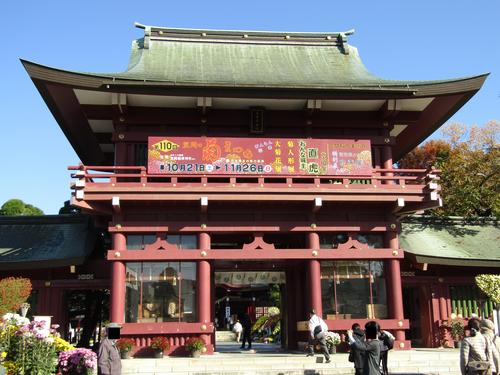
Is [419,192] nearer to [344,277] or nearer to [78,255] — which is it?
[344,277]

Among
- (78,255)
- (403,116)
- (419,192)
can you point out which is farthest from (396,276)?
(78,255)

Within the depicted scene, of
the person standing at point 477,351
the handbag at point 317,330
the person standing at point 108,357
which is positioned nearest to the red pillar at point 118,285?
the handbag at point 317,330

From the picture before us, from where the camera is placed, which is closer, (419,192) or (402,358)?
(402,358)

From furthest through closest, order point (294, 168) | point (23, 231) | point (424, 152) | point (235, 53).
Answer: point (424, 152), point (235, 53), point (23, 231), point (294, 168)

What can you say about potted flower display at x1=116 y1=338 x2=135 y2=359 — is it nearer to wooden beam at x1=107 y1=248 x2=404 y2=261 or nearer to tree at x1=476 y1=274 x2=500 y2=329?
wooden beam at x1=107 y1=248 x2=404 y2=261

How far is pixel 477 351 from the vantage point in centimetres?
962

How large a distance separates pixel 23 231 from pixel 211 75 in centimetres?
1003

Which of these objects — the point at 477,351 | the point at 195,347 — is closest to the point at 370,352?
the point at 477,351

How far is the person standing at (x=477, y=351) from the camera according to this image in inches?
378

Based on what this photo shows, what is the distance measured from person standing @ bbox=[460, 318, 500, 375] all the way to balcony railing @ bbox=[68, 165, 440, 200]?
10167 mm

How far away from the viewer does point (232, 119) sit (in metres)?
21.3

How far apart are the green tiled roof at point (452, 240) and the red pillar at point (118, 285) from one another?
36.5ft

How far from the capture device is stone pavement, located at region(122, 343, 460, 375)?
16.0 metres

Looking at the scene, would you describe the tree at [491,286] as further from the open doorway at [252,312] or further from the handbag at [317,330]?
the open doorway at [252,312]
